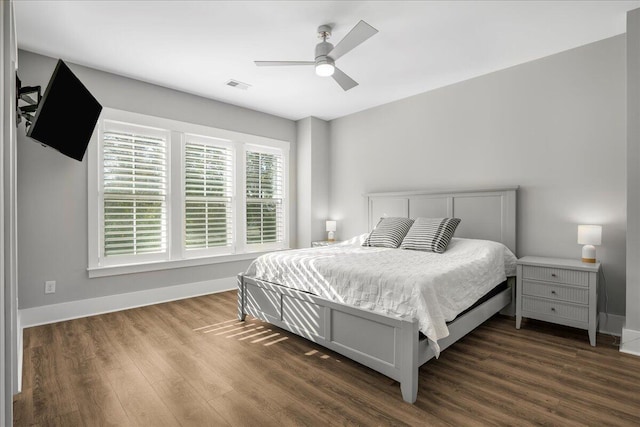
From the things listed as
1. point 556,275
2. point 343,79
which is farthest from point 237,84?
point 556,275

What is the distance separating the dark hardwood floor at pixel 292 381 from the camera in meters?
1.87

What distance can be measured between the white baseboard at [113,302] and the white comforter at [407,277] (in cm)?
151

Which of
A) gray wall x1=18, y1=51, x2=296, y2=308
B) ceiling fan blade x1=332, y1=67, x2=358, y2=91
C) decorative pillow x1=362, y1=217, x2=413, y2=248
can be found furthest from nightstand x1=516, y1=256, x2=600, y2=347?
gray wall x1=18, y1=51, x2=296, y2=308

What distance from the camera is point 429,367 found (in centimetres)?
242

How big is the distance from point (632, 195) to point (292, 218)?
170 inches

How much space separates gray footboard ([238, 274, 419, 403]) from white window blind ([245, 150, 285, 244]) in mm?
1963

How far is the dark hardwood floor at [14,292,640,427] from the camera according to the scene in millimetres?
1868

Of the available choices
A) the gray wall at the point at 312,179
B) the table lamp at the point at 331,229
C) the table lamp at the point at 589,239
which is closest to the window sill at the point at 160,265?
the gray wall at the point at 312,179

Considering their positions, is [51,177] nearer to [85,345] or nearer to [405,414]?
[85,345]

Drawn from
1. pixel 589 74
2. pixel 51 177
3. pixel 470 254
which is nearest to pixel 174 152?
pixel 51 177

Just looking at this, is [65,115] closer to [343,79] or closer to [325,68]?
[325,68]

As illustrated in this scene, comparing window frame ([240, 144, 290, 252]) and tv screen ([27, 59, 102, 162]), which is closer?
tv screen ([27, 59, 102, 162])

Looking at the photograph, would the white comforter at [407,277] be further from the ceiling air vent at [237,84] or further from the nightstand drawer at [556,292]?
the ceiling air vent at [237,84]

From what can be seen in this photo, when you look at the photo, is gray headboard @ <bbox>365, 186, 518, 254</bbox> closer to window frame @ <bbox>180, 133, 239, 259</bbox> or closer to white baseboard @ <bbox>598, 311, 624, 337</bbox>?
white baseboard @ <bbox>598, 311, 624, 337</bbox>
